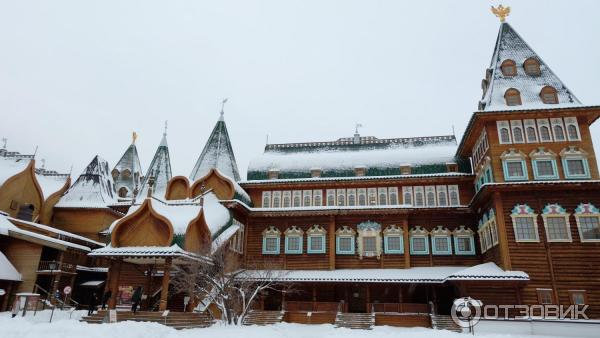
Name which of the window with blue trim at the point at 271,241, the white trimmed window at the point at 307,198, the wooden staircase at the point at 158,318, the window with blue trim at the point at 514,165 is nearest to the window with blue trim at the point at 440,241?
the window with blue trim at the point at 514,165

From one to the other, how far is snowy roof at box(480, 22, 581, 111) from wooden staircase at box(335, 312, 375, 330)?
480 inches

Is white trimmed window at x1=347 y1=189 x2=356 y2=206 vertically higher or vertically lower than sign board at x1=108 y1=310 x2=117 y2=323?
higher

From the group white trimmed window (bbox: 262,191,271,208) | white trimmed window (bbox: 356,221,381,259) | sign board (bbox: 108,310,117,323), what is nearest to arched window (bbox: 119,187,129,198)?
white trimmed window (bbox: 262,191,271,208)

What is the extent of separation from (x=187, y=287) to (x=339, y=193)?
40.3 ft

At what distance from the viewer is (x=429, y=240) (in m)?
25.3

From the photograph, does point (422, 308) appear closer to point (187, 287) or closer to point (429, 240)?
point (429, 240)

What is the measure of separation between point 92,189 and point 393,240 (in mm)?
22795

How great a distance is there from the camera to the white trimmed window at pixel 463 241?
24.5 meters

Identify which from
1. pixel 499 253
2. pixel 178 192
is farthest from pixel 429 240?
pixel 178 192

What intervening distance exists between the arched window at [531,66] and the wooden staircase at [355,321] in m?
15.6

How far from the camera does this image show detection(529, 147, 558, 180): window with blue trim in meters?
20.5

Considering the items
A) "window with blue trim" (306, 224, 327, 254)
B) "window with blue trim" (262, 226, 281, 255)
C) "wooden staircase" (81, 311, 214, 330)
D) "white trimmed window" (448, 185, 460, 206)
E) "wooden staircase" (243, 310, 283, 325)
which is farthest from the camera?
"window with blue trim" (262, 226, 281, 255)

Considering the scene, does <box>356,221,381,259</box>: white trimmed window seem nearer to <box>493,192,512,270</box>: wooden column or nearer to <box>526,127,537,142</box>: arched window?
<box>493,192,512,270</box>: wooden column

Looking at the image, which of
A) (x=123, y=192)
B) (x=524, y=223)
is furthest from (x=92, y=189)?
(x=524, y=223)
